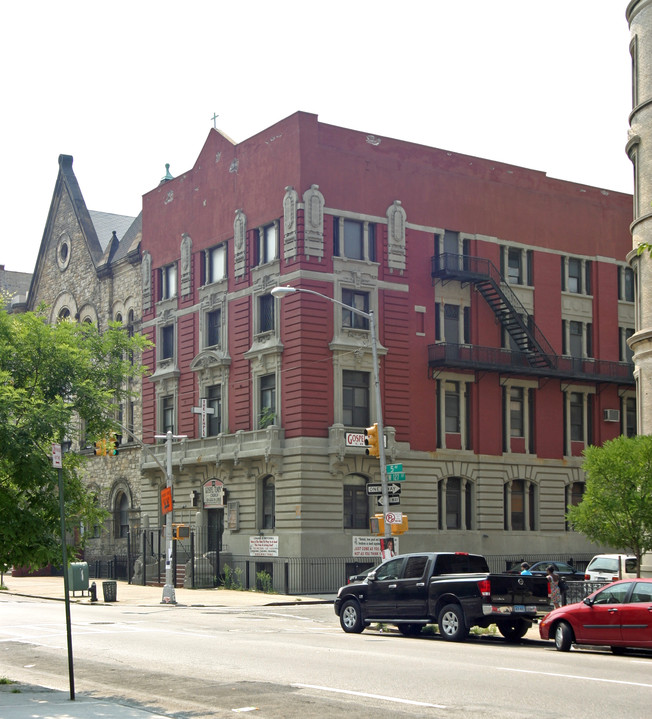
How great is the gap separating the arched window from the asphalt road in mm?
30554

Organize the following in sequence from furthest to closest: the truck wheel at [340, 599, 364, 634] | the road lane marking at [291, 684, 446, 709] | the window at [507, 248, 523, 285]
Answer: the window at [507, 248, 523, 285], the truck wheel at [340, 599, 364, 634], the road lane marking at [291, 684, 446, 709]

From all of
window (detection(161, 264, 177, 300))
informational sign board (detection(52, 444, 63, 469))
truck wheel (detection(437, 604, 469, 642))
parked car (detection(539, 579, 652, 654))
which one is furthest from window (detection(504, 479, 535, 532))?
informational sign board (detection(52, 444, 63, 469))

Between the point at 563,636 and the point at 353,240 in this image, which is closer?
the point at 563,636

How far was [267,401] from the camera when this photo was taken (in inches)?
1762

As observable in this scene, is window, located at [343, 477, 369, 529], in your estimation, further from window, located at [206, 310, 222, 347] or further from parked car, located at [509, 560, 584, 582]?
window, located at [206, 310, 222, 347]

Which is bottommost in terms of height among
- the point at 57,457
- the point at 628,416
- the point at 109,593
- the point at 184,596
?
the point at 184,596

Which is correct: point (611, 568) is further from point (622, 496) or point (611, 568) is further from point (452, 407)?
point (452, 407)

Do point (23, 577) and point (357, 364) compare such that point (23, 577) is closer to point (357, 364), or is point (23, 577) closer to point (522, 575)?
point (357, 364)

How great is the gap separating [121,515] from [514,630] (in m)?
37.7

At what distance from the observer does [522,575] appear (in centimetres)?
2189

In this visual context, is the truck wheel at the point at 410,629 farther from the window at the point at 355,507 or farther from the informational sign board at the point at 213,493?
the informational sign board at the point at 213,493

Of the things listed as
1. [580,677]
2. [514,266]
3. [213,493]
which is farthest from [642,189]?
[213,493]

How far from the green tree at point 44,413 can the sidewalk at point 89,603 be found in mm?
2203

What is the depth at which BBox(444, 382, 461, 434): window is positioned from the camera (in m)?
46.5
